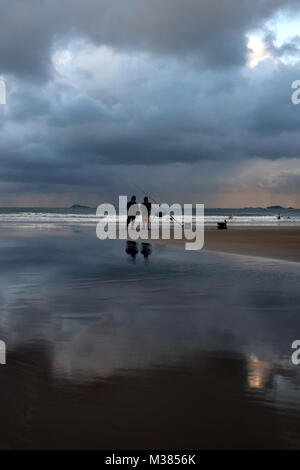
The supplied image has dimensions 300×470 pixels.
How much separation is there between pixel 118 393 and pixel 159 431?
697 millimetres

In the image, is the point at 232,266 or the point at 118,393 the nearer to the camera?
the point at 118,393

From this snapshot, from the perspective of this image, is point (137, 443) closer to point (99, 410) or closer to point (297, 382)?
point (99, 410)

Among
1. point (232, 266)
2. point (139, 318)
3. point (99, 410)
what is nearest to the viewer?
point (99, 410)

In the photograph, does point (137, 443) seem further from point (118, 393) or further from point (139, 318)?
point (139, 318)

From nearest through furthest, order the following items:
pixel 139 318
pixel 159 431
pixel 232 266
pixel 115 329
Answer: pixel 159 431 < pixel 115 329 < pixel 139 318 < pixel 232 266

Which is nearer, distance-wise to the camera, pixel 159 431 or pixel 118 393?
pixel 159 431

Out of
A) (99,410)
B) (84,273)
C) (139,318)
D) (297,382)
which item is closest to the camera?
(99,410)

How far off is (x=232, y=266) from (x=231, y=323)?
21.2ft

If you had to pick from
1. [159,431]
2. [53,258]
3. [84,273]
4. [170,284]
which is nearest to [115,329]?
[159,431]

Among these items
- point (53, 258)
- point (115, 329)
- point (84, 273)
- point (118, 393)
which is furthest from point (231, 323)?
point (53, 258)

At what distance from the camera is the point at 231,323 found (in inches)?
232

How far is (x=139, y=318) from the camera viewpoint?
6.17 metres

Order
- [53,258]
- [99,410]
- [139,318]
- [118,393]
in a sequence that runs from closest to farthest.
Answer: [99,410]
[118,393]
[139,318]
[53,258]
